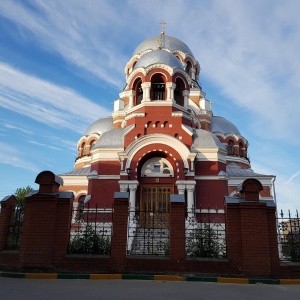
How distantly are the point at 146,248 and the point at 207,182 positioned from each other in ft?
27.6

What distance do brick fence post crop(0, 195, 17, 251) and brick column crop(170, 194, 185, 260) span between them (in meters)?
4.15

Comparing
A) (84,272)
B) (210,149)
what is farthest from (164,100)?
(84,272)

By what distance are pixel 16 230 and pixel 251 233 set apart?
557cm

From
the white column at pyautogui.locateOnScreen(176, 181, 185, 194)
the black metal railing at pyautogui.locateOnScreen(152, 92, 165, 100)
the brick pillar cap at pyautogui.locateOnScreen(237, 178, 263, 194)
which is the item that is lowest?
the brick pillar cap at pyautogui.locateOnScreen(237, 178, 263, 194)

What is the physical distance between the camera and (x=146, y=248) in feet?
27.0

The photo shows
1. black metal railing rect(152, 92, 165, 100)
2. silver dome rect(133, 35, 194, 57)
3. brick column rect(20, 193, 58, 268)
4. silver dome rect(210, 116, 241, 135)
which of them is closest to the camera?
brick column rect(20, 193, 58, 268)

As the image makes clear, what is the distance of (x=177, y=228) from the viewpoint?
283 inches

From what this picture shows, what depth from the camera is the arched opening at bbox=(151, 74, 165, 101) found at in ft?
57.3

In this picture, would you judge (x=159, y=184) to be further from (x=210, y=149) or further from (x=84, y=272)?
(x=84, y=272)

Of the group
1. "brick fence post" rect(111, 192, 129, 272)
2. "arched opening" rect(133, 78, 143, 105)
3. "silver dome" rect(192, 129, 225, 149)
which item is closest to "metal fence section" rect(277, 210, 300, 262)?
"brick fence post" rect(111, 192, 129, 272)

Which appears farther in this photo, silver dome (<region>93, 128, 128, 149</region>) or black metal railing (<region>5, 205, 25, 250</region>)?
silver dome (<region>93, 128, 128, 149</region>)

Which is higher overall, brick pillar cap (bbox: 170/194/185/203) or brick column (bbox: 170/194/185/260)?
brick pillar cap (bbox: 170/194/185/203)

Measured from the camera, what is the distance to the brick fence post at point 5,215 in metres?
8.22

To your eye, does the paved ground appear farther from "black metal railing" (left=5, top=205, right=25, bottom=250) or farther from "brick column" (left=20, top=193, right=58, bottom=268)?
"black metal railing" (left=5, top=205, right=25, bottom=250)
